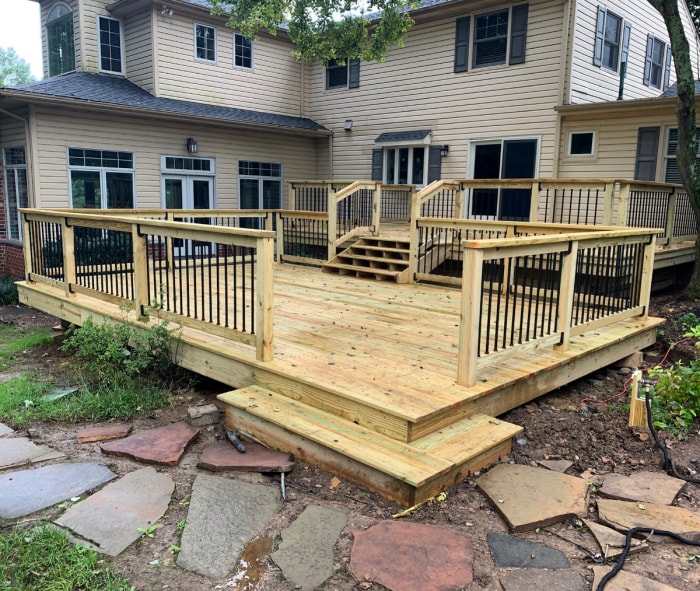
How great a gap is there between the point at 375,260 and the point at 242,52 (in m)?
8.74

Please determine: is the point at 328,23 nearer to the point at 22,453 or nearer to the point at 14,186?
the point at 14,186

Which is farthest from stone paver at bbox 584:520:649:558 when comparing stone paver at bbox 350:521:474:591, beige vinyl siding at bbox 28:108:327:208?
beige vinyl siding at bbox 28:108:327:208

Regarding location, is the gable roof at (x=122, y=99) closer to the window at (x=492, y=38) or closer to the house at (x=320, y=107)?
the house at (x=320, y=107)

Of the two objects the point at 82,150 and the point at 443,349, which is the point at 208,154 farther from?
the point at 443,349

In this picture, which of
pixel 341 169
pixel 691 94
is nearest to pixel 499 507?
pixel 691 94

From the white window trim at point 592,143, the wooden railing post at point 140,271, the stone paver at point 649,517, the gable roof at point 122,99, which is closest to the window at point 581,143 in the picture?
the white window trim at point 592,143

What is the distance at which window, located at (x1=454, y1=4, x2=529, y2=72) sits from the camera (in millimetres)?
11727

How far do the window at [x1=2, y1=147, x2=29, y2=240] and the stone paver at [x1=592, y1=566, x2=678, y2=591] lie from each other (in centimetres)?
1214

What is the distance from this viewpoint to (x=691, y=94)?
781 centimetres

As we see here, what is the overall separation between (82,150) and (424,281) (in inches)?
299

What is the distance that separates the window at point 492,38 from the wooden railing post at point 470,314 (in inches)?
379

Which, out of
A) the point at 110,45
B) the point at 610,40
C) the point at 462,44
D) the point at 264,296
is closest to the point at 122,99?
the point at 110,45

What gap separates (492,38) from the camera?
40.0ft

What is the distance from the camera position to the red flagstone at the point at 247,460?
11.4 ft
